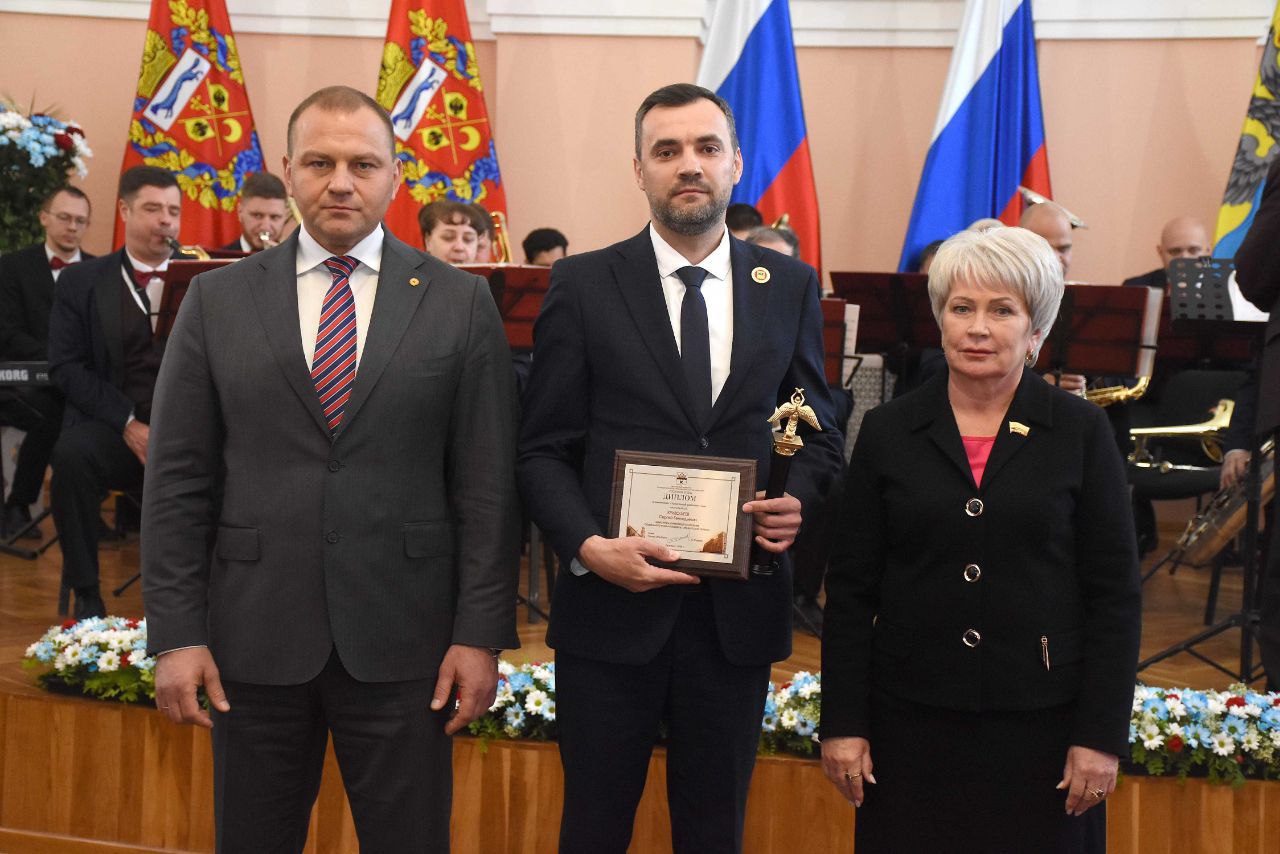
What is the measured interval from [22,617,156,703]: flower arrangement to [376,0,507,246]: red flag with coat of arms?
12.3 ft

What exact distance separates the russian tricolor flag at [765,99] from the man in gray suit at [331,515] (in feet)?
15.5

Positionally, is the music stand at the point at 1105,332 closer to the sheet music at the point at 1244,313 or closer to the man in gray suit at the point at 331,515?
the sheet music at the point at 1244,313

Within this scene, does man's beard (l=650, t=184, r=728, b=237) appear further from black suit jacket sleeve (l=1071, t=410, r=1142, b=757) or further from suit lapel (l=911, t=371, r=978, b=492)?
black suit jacket sleeve (l=1071, t=410, r=1142, b=757)

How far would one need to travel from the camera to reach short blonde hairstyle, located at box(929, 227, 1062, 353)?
1985 mm

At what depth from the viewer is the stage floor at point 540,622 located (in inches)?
154

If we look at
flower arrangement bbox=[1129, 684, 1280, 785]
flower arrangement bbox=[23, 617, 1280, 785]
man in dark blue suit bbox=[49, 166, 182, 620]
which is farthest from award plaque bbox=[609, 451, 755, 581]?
man in dark blue suit bbox=[49, 166, 182, 620]

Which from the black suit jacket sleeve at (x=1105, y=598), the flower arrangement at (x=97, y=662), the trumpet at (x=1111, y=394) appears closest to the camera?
the black suit jacket sleeve at (x=1105, y=598)

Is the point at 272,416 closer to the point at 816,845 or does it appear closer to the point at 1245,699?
the point at 816,845

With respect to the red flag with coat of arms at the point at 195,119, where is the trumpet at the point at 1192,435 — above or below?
below

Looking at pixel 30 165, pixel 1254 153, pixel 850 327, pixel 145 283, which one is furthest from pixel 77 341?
pixel 1254 153

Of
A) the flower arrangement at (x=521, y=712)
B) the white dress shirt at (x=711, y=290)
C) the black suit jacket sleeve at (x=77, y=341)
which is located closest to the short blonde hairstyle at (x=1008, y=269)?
the white dress shirt at (x=711, y=290)

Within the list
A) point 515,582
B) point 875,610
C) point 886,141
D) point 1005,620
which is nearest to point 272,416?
point 515,582

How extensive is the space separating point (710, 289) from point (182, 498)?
3.01 ft

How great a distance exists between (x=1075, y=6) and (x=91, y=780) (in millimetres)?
5900
